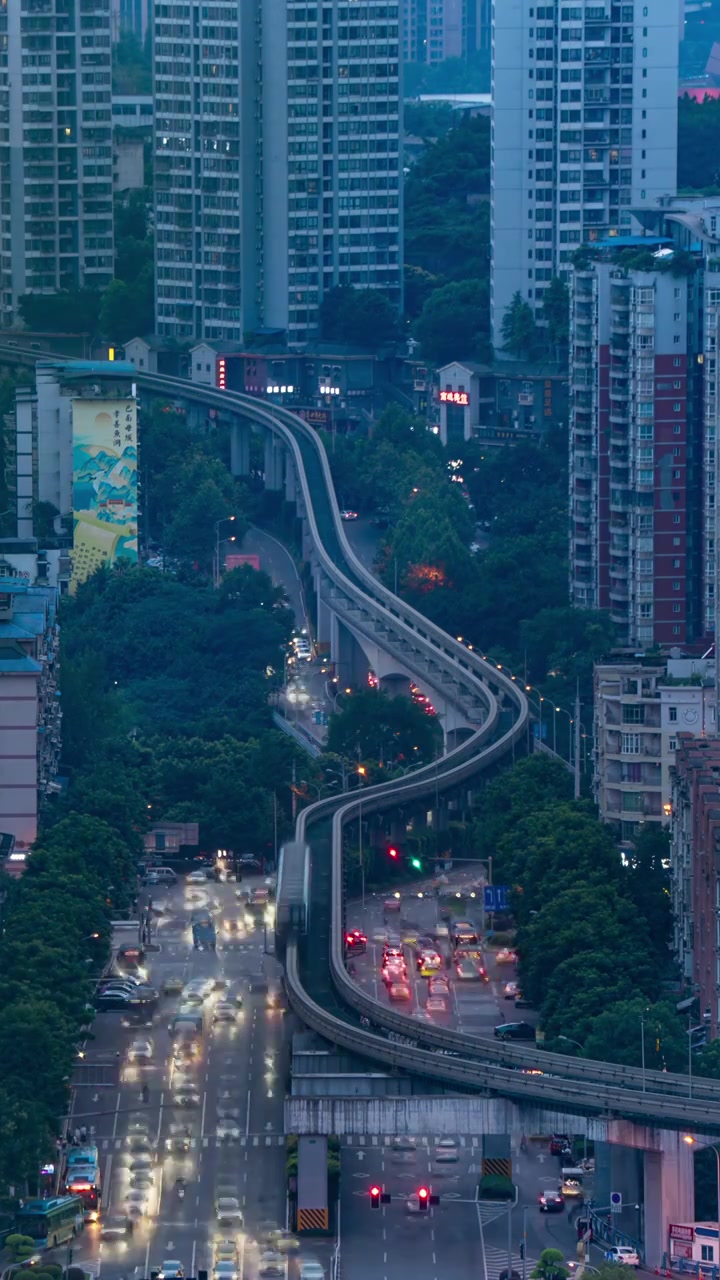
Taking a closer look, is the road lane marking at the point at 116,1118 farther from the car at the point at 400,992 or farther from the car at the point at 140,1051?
the car at the point at 400,992

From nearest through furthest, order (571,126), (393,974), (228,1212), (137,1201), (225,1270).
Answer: (225,1270) → (228,1212) → (137,1201) → (393,974) → (571,126)

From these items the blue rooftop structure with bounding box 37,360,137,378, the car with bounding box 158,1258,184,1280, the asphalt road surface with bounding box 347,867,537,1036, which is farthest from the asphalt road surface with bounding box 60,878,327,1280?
the blue rooftop structure with bounding box 37,360,137,378

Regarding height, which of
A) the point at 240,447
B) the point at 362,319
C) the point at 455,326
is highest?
the point at 362,319

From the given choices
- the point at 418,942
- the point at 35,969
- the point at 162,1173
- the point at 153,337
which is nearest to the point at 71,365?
the point at 153,337

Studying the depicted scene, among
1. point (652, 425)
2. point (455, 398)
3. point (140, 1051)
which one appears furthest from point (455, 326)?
point (140, 1051)

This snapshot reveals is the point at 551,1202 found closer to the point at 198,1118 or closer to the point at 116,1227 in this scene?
the point at 116,1227

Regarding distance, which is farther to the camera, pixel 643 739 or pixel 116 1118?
pixel 643 739

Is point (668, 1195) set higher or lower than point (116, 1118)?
higher
